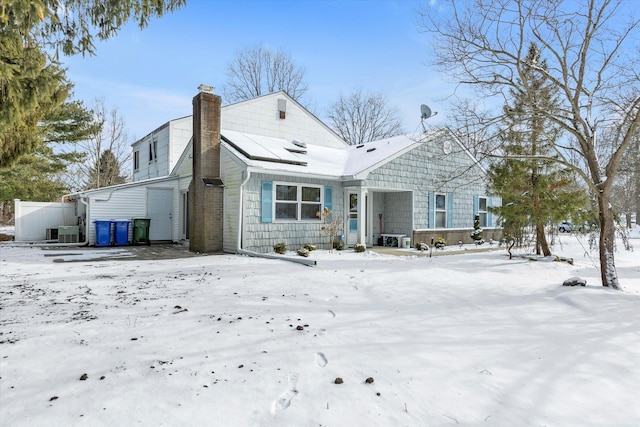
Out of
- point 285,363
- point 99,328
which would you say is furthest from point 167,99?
point 285,363

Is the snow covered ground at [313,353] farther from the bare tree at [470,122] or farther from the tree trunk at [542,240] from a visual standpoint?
the tree trunk at [542,240]

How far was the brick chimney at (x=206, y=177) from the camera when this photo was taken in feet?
35.7

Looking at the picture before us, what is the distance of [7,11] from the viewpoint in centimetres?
425

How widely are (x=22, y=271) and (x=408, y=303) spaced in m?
7.79

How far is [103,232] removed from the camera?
42.0 feet

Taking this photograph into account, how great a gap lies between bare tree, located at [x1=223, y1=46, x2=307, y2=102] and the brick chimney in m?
21.5

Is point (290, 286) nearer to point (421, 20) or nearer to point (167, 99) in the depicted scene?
point (421, 20)

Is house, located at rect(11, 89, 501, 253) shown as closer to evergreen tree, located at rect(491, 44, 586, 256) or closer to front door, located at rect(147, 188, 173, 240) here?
front door, located at rect(147, 188, 173, 240)

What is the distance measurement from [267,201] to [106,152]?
26.0 m

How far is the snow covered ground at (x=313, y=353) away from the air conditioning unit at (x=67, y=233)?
8.18 m

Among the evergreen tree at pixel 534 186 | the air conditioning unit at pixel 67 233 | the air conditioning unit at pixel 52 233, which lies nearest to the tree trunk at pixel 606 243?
the evergreen tree at pixel 534 186

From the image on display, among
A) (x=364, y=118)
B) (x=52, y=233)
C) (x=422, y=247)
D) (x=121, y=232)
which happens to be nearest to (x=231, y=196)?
(x=121, y=232)

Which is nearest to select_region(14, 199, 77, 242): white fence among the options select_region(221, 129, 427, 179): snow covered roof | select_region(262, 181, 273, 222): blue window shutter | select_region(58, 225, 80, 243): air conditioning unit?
select_region(58, 225, 80, 243): air conditioning unit

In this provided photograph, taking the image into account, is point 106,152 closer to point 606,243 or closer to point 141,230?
point 141,230
